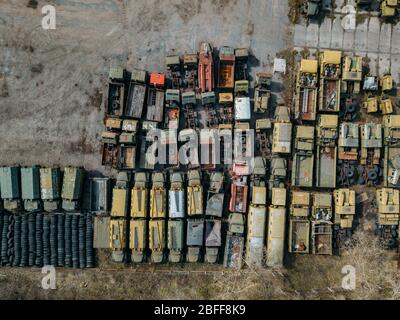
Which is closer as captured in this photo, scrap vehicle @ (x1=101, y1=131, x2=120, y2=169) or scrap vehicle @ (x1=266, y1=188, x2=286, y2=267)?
scrap vehicle @ (x1=266, y1=188, x2=286, y2=267)

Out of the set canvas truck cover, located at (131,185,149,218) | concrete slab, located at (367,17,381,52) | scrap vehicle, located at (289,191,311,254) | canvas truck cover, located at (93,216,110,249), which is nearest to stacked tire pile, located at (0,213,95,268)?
canvas truck cover, located at (93,216,110,249)

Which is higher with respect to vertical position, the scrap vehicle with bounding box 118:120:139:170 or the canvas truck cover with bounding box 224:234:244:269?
the scrap vehicle with bounding box 118:120:139:170

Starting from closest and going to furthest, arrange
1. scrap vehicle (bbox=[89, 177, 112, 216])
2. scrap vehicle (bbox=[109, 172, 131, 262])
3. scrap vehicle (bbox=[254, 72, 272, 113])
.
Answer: scrap vehicle (bbox=[109, 172, 131, 262]) < scrap vehicle (bbox=[89, 177, 112, 216]) < scrap vehicle (bbox=[254, 72, 272, 113])

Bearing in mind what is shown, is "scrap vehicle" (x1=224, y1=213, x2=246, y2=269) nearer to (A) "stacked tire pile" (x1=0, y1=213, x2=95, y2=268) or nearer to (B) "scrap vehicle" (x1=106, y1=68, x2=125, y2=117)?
(A) "stacked tire pile" (x1=0, y1=213, x2=95, y2=268)

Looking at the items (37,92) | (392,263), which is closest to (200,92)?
(37,92)

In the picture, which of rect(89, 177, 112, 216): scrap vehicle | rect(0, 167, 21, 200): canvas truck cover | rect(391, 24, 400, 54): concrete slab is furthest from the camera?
rect(391, 24, 400, 54): concrete slab

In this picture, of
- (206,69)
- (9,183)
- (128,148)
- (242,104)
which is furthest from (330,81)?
(9,183)

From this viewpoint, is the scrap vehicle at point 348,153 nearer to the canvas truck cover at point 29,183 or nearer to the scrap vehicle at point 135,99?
the scrap vehicle at point 135,99

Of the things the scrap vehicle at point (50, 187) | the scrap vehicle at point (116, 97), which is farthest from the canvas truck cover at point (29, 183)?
the scrap vehicle at point (116, 97)
